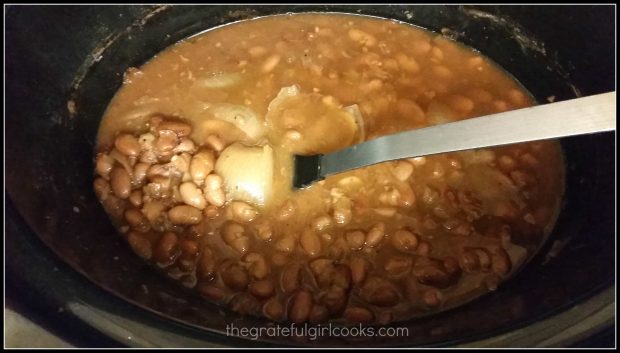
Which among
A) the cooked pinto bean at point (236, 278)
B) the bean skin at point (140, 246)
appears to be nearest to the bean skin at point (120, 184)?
the bean skin at point (140, 246)

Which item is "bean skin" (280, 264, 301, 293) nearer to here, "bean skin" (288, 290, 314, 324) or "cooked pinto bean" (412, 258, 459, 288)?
"bean skin" (288, 290, 314, 324)

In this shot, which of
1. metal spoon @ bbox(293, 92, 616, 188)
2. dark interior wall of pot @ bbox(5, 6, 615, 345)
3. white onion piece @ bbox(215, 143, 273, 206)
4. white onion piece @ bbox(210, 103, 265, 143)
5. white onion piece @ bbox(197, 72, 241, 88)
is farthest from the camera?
white onion piece @ bbox(197, 72, 241, 88)

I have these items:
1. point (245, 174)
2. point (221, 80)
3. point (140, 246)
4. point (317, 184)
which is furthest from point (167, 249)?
point (221, 80)

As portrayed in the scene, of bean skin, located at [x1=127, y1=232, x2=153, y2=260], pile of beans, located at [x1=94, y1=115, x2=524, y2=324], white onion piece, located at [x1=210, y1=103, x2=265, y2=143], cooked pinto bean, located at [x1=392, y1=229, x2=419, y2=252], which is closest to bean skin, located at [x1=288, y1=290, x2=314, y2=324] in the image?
pile of beans, located at [x1=94, y1=115, x2=524, y2=324]

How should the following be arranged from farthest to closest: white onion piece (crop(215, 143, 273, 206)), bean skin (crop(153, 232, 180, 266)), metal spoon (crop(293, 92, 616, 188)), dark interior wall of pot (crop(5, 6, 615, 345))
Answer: white onion piece (crop(215, 143, 273, 206))
bean skin (crop(153, 232, 180, 266))
dark interior wall of pot (crop(5, 6, 615, 345))
metal spoon (crop(293, 92, 616, 188))

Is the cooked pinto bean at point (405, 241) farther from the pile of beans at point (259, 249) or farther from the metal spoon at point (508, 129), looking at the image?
the metal spoon at point (508, 129)

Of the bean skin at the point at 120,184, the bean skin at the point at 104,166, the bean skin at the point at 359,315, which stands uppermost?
the bean skin at the point at 104,166

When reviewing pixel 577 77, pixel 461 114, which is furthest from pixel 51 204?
pixel 577 77
